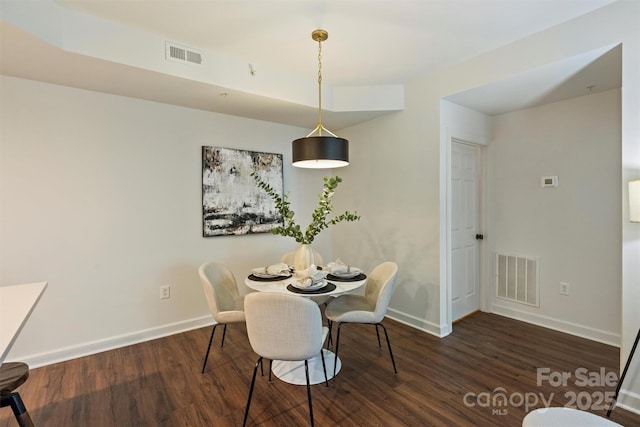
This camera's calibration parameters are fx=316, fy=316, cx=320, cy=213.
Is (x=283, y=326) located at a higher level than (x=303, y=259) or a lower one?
lower

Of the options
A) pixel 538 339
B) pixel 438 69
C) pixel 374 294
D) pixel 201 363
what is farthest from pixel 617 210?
pixel 201 363

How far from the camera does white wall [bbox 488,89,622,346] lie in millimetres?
2934

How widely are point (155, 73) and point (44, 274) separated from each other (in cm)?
191

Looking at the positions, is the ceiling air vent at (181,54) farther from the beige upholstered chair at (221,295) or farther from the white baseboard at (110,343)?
the white baseboard at (110,343)

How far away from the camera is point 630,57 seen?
203 cm

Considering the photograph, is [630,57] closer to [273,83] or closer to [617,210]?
[617,210]

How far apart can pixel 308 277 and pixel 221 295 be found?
92 cm

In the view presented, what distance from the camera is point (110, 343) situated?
2.91 m

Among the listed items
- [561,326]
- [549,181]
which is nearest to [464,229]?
[549,181]

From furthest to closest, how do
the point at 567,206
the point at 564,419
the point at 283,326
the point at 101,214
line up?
the point at 567,206 < the point at 101,214 < the point at 283,326 < the point at 564,419

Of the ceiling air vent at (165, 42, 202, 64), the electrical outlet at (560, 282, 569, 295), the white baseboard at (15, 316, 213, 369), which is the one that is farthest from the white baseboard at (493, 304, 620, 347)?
the ceiling air vent at (165, 42, 202, 64)

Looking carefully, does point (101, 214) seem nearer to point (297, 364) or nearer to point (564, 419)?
point (297, 364)

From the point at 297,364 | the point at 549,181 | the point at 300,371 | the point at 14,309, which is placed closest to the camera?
the point at 14,309

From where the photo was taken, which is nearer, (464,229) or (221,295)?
(221,295)
